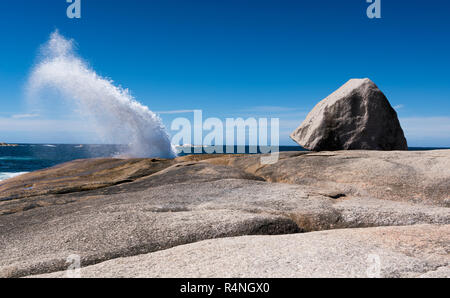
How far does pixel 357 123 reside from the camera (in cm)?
1430

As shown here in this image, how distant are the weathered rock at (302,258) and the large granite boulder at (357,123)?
31.4 ft

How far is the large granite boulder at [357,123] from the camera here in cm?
1419

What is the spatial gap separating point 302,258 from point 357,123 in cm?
1190

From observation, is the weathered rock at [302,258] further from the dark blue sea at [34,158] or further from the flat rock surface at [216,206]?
the dark blue sea at [34,158]

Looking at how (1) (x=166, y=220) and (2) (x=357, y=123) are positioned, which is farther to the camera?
(2) (x=357, y=123)

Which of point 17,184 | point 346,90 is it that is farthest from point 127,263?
point 346,90

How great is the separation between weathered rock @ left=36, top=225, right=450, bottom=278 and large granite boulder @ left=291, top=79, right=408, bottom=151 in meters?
9.57

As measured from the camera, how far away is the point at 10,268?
4.47 metres

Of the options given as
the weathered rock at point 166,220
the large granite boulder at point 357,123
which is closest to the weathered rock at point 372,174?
the weathered rock at point 166,220

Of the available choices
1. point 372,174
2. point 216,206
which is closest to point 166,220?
point 216,206

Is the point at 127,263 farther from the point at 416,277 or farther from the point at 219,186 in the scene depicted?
Answer: the point at 219,186

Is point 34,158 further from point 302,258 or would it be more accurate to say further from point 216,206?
→ point 302,258

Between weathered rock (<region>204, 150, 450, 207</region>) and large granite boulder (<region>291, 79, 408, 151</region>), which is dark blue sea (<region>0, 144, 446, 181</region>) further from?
weathered rock (<region>204, 150, 450, 207</region>)
